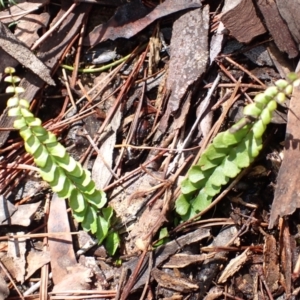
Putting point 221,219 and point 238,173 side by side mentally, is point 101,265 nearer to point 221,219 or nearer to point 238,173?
point 221,219

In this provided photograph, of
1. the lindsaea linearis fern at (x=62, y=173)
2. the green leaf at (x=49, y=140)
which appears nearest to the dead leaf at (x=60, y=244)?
the lindsaea linearis fern at (x=62, y=173)

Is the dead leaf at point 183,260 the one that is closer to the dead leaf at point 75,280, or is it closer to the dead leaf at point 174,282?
the dead leaf at point 174,282

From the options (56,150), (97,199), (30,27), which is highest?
(30,27)

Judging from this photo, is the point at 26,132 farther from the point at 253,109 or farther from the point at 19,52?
the point at 253,109

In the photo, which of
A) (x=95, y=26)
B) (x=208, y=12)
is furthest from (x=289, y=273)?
(x=95, y=26)

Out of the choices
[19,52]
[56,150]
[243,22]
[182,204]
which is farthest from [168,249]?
[19,52]

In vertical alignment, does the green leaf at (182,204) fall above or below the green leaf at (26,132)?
below
